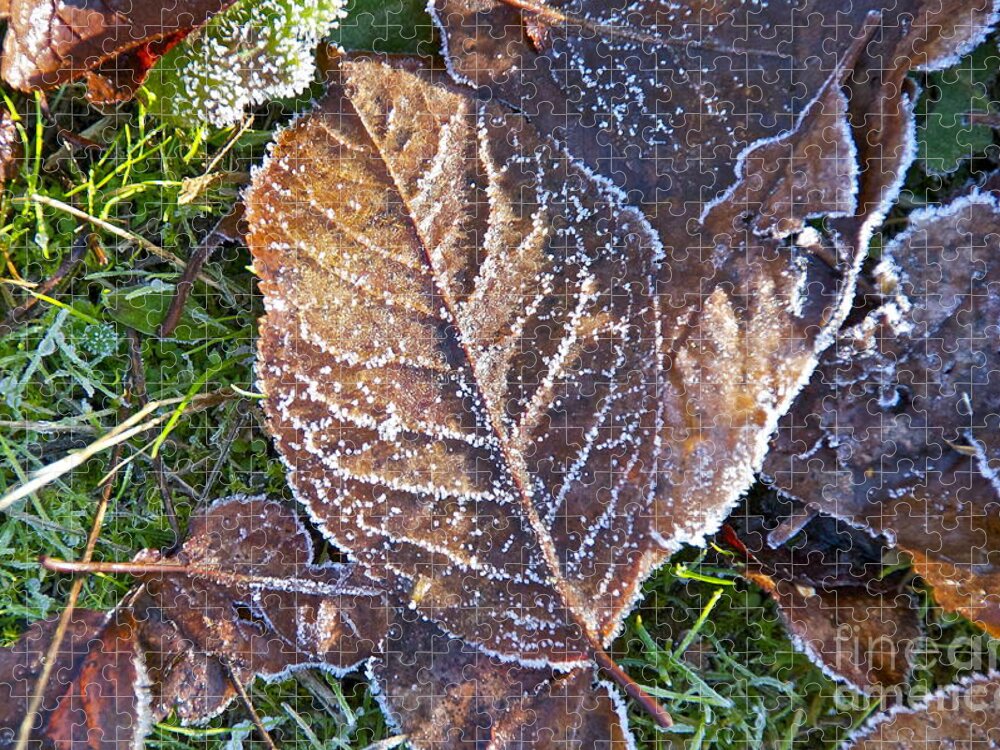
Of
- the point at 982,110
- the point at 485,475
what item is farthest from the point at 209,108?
the point at 982,110

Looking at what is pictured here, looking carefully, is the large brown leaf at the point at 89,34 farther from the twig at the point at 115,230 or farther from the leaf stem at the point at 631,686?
the leaf stem at the point at 631,686

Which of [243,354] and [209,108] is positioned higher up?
[209,108]

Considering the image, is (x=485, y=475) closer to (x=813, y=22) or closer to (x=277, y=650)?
(x=277, y=650)

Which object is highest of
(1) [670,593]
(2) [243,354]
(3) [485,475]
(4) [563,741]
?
(2) [243,354]

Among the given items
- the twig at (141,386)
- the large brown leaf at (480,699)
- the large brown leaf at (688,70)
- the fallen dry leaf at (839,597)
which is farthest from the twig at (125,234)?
the fallen dry leaf at (839,597)

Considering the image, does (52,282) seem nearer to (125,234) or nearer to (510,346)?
(125,234)

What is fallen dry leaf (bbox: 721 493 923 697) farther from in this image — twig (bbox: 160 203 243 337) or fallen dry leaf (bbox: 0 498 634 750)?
twig (bbox: 160 203 243 337)
